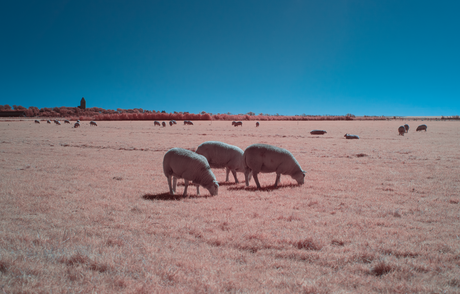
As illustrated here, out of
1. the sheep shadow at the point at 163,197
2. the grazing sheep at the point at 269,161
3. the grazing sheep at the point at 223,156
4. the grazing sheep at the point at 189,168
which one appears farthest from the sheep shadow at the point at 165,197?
the grazing sheep at the point at 223,156

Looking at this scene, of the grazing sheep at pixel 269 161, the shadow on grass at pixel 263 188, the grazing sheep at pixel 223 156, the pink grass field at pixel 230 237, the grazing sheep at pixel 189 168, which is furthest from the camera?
the grazing sheep at pixel 223 156

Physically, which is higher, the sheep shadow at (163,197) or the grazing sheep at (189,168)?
the grazing sheep at (189,168)

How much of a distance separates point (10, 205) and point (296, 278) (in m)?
7.40

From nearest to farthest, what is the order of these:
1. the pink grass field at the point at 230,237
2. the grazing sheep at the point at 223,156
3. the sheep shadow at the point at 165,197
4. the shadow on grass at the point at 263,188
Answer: the pink grass field at the point at 230,237, the sheep shadow at the point at 165,197, the shadow on grass at the point at 263,188, the grazing sheep at the point at 223,156

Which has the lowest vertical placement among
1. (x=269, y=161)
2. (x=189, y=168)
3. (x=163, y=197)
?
(x=163, y=197)

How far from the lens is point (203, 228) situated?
18.6 feet

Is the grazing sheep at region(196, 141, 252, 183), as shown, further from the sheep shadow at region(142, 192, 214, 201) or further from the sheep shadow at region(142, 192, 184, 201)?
the sheep shadow at region(142, 192, 184, 201)

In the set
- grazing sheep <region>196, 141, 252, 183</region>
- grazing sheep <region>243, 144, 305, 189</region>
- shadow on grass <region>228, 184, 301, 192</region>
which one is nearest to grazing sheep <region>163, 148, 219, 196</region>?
shadow on grass <region>228, 184, 301, 192</region>

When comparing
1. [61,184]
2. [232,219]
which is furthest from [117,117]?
[232,219]

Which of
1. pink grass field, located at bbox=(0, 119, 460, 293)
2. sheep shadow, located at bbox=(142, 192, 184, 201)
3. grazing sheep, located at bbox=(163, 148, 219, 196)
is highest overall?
grazing sheep, located at bbox=(163, 148, 219, 196)

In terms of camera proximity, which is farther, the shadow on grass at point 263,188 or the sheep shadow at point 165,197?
the shadow on grass at point 263,188

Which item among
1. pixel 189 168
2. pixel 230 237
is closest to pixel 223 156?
pixel 189 168

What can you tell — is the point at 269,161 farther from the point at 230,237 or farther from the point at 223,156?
the point at 230,237

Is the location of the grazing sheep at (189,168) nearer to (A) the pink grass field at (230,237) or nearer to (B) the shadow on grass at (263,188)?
(A) the pink grass field at (230,237)
